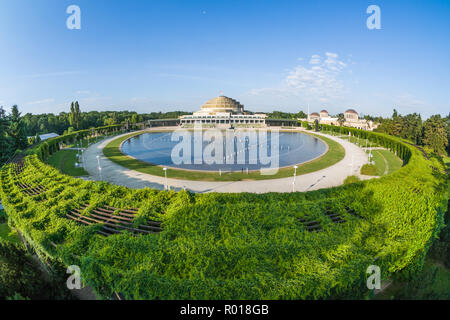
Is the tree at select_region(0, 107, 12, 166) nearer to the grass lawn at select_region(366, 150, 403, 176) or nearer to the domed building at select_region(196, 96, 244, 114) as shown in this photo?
the grass lawn at select_region(366, 150, 403, 176)

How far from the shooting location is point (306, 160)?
33.9m

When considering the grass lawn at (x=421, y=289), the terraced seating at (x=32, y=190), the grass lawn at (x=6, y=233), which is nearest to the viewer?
the grass lawn at (x=421, y=289)

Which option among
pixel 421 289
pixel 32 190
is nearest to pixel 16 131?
pixel 32 190

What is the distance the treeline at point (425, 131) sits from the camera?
37.1 meters

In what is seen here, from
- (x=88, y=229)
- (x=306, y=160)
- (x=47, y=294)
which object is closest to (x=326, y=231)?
(x=88, y=229)

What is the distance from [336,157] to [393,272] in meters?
29.1

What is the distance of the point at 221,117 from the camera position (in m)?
92.2

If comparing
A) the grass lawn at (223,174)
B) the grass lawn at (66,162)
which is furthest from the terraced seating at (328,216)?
the grass lawn at (66,162)

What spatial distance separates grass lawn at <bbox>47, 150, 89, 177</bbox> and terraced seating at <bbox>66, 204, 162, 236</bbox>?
19.6 m

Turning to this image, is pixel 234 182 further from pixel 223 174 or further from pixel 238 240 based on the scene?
pixel 238 240

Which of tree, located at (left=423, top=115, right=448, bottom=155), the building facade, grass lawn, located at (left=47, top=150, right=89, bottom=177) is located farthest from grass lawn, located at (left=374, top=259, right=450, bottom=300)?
the building facade

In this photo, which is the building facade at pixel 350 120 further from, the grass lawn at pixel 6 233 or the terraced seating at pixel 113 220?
the grass lawn at pixel 6 233

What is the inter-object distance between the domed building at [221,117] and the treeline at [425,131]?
45611 millimetres

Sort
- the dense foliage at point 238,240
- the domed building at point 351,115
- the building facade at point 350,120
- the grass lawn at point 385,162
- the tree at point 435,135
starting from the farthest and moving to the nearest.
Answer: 1. the domed building at point 351,115
2. the building facade at point 350,120
3. the tree at point 435,135
4. the grass lawn at point 385,162
5. the dense foliage at point 238,240
